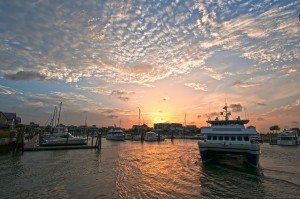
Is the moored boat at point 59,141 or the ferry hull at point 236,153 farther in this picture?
the moored boat at point 59,141

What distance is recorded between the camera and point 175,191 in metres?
22.9

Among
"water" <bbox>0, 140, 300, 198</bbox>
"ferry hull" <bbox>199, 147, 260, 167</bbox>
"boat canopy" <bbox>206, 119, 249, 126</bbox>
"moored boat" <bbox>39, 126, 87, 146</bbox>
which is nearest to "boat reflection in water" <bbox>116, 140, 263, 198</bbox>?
"water" <bbox>0, 140, 300, 198</bbox>

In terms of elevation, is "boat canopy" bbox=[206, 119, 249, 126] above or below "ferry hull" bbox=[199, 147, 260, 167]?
above

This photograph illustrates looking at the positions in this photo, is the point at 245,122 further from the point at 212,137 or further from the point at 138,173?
the point at 138,173

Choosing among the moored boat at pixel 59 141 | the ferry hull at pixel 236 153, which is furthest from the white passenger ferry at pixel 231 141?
the moored boat at pixel 59 141

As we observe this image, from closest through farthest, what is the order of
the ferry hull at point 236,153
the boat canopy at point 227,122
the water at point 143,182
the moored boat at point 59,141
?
the water at point 143,182 < the ferry hull at point 236,153 < the boat canopy at point 227,122 < the moored boat at point 59,141

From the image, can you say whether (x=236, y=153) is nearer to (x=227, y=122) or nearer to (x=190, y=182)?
(x=227, y=122)

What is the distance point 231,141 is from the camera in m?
37.8

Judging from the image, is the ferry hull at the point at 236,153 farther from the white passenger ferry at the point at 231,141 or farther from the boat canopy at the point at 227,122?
the boat canopy at the point at 227,122

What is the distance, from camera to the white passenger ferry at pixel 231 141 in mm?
35688

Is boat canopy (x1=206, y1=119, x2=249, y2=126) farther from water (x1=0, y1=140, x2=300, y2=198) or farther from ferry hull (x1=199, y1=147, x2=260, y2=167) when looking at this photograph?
water (x1=0, y1=140, x2=300, y2=198)

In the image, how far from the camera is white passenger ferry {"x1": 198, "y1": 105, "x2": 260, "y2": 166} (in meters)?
35.7

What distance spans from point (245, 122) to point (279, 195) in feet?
64.7

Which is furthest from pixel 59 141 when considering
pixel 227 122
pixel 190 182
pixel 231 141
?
pixel 190 182
